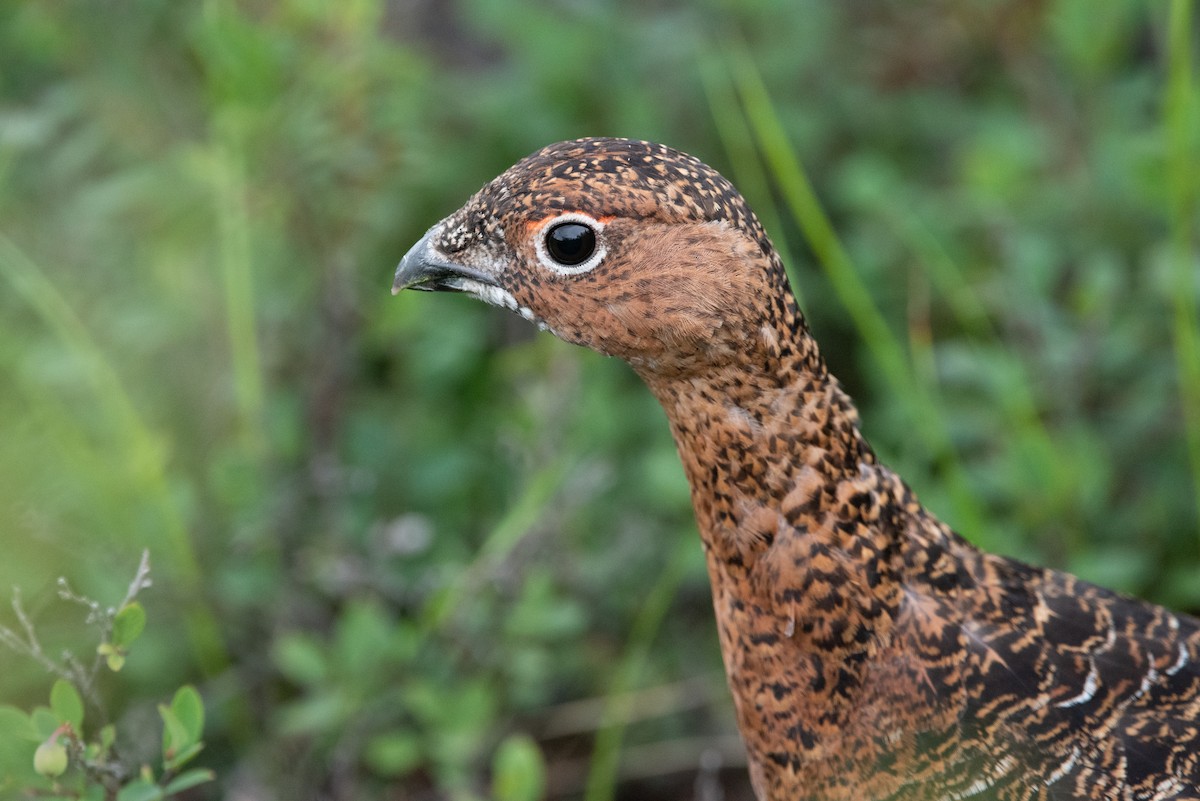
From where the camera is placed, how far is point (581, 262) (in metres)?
2.40

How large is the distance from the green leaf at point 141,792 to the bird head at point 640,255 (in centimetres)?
108

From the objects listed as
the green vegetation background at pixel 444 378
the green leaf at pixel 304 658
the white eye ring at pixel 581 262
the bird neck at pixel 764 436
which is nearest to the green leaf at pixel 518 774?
the green vegetation background at pixel 444 378

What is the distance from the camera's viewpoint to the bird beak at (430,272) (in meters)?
2.54

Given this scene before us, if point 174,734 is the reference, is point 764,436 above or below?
above

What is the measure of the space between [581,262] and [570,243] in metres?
0.04

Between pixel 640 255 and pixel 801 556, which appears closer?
pixel 640 255

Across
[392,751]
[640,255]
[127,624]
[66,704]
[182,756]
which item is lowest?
[392,751]

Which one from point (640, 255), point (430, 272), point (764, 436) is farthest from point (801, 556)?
point (430, 272)

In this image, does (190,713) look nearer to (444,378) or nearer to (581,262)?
(581,262)

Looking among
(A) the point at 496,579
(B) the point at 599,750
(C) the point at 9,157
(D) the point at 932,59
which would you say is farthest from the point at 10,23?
(D) the point at 932,59

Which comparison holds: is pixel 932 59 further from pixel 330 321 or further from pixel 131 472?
pixel 131 472

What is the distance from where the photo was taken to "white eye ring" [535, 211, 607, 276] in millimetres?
2363

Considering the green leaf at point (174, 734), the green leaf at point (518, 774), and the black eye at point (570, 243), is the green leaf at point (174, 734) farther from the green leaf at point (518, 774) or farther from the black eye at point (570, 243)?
the black eye at point (570, 243)

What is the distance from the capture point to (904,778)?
7.97ft
